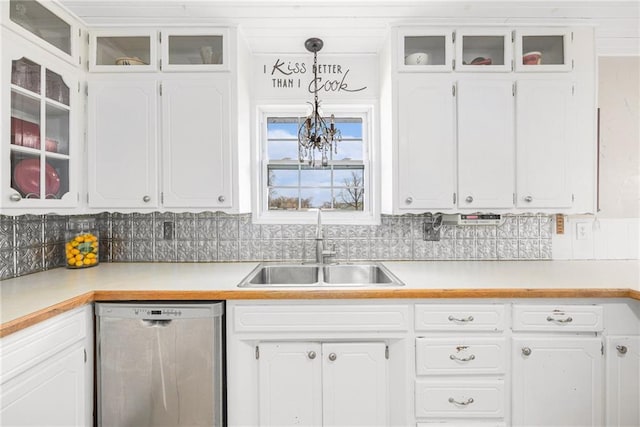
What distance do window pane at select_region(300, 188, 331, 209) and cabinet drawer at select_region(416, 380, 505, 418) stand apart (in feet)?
4.19

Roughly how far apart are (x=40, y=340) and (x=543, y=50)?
286cm

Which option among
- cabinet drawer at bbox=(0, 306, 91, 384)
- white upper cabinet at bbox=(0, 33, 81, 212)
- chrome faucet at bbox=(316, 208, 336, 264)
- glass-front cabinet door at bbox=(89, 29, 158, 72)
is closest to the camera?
cabinet drawer at bbox=(0, 306, 91, 384)

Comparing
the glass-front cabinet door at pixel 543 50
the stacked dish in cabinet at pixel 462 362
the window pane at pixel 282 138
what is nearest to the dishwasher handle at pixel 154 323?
the stacked dish in cabinet at pixel 462 362

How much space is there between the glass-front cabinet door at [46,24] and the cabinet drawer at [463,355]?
230cm

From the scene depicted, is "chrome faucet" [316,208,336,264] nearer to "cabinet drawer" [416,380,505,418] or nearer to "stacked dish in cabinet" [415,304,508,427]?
"stacked dish in cabinet" [415,304,508,427]

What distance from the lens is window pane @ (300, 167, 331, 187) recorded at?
2430mm

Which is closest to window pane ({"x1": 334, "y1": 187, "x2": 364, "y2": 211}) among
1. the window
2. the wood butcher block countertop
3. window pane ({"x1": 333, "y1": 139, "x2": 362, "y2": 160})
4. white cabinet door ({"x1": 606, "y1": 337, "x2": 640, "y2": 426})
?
the window

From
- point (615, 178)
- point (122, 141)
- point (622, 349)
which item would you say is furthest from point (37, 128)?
point (615, 178)

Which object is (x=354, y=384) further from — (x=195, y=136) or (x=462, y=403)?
(x=195, y=136)

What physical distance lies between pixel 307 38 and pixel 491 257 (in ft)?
6.18

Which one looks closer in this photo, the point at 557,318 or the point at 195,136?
the point at 557,318

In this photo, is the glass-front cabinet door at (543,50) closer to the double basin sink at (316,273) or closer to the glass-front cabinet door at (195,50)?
the double basin sink at (316,273)

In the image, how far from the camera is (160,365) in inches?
61.2

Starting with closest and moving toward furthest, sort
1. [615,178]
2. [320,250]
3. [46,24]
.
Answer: [46,24] < [320,250] < [615,178]
